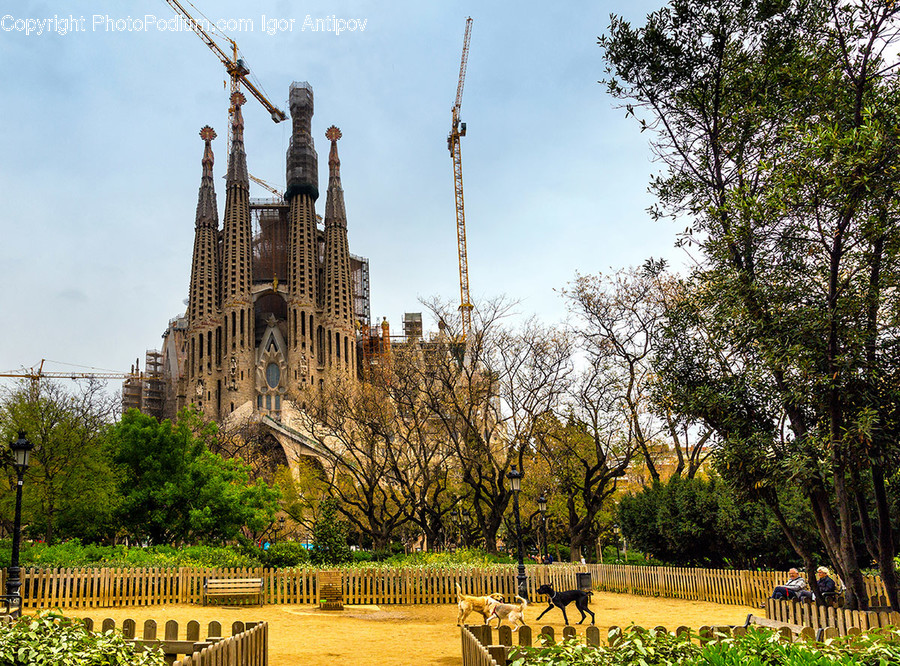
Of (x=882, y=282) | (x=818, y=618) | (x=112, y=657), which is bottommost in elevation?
(x=818, y=618)

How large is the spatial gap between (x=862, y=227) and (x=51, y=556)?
24897mm

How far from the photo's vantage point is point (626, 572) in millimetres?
26344

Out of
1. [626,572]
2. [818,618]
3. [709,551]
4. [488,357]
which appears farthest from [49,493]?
[818,618]

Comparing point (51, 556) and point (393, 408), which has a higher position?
point (393, 408)

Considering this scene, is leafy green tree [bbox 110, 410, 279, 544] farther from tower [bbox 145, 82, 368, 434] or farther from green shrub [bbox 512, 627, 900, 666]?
tower [bbox 145, 82, 368, 434]

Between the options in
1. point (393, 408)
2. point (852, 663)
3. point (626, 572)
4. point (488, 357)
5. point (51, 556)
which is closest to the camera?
point (852, 663)

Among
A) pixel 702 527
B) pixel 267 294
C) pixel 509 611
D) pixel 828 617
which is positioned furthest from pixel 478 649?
pixel 267 294

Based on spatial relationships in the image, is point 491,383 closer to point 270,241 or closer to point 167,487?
point 167,487

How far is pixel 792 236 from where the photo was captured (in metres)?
11.3

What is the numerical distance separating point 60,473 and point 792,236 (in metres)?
27.9

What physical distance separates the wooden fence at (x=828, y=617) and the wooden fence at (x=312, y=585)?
870cm

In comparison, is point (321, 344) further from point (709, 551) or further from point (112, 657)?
point (112, 657)

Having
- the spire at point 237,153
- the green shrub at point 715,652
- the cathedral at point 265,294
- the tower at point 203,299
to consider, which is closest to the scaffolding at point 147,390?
the cathedral at point 265,294

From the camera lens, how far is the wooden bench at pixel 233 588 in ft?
65.7
